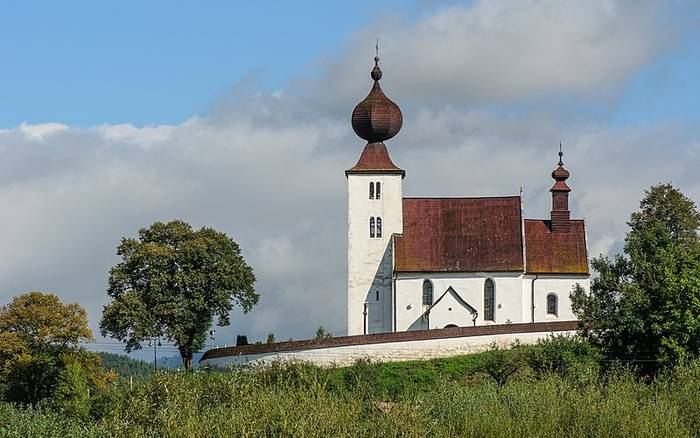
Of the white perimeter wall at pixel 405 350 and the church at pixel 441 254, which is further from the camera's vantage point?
the church at pixel 441 254

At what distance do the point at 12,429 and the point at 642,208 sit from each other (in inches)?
1546

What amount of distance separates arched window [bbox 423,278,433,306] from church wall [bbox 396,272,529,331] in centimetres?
20

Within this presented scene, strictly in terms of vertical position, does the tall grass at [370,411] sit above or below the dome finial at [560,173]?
below

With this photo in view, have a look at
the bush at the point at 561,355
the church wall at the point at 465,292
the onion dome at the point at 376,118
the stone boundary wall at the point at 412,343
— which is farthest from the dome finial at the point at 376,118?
the bush at the point at 561,355

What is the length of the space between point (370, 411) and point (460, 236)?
39579 mm

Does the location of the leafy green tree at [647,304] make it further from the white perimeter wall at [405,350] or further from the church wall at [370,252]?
the church wall at [370,252]

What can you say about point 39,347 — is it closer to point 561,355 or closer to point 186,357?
point 186,357

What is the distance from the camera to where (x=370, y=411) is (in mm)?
31141

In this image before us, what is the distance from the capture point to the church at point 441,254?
68.9m

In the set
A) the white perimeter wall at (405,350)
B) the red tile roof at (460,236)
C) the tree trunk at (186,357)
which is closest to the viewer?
the white perimeter wall at (405,350)

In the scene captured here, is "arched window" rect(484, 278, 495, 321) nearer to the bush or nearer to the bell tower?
the bell tower

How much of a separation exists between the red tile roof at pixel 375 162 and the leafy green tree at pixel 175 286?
8861 mm

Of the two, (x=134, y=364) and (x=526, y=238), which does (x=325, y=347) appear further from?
(x=134, y=364)

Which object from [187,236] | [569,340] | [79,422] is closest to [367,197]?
[187,236]
